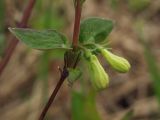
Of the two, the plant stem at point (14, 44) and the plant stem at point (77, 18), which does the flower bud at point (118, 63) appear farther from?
the plant stem at point (14, 44)

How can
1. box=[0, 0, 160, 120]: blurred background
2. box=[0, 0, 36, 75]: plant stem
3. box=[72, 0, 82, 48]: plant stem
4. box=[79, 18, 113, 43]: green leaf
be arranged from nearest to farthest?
box=[72, 0, 82, 48]: plant stem → box=[79, 18, 113, 43]: green leaf → box=[0, 0, 36, 75]: plant stem → box=[0, 0, 160, 120]: blurred background

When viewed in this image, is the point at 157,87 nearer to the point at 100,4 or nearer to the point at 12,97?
the point at 12,97

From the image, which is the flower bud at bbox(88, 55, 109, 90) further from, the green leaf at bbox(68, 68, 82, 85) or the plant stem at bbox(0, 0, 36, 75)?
the plant stem at bbox(0, 0, 36, 75)

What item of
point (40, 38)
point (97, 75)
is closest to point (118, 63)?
point (97, 75)

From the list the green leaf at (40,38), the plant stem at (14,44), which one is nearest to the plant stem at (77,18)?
the green leaf at (40,38)

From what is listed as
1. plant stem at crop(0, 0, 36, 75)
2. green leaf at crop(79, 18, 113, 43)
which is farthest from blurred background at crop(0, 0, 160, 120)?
green leaf at crop(79, 18, 113, 43)

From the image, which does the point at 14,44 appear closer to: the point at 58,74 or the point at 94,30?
the point at 94,30

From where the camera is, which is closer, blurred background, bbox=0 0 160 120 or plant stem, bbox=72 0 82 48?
plant stem, bbox=72 0 82 48
